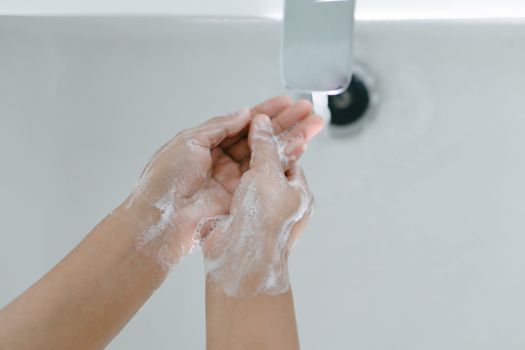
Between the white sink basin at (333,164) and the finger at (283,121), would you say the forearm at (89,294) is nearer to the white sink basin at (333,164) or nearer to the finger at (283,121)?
the finger at (283,121)

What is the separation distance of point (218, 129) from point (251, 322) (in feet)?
0.72

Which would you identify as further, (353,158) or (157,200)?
(353,158)

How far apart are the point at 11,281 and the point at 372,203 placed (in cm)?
53

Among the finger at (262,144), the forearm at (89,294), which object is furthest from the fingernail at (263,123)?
the forearm at (89,294)

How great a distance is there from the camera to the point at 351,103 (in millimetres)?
862

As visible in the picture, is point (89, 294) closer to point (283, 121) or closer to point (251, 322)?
point (251, 322)

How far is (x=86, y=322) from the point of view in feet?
1.91

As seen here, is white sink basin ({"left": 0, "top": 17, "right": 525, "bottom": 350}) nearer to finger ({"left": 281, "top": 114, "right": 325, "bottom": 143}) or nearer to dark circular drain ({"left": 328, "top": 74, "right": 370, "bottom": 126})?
dark circular drain ({"left": 328, "top": 74, "right": 370, "bottom": 126})

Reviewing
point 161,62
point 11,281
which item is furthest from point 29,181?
point 161,62

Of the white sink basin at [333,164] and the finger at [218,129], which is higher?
the finger at [218,129]

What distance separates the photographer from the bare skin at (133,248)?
0.57m

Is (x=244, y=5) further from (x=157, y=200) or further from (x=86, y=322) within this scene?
(x=86, y=322)

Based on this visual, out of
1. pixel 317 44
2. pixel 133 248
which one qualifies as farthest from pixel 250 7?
pixel 133 248

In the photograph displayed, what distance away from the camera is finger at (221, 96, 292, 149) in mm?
699
